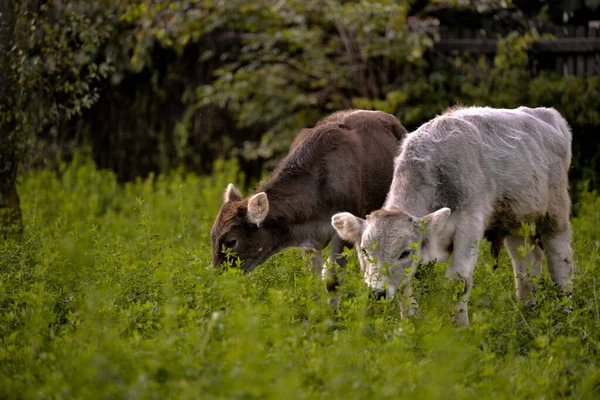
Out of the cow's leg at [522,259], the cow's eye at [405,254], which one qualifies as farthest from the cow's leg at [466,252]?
the cow's leg at [522,259]

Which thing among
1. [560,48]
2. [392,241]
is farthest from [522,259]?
[560,48]

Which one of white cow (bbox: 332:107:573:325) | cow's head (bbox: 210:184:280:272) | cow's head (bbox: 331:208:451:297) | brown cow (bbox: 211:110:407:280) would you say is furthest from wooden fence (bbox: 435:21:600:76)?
cow's head (bbox: 331:208:451:297)

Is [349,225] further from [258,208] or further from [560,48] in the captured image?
[560,48]

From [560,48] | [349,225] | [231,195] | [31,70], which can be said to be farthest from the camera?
[560,48]

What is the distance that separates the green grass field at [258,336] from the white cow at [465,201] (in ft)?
0.88

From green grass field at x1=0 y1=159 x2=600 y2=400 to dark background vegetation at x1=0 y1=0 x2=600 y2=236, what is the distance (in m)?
3.57

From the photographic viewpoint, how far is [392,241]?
19.9 ft

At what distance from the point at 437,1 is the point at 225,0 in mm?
3280

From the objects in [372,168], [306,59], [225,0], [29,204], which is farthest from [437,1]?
[29,204]

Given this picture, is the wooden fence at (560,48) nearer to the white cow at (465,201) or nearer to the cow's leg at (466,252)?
the white cow at (465,201)

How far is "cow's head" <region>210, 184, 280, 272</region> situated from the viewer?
7.27 m

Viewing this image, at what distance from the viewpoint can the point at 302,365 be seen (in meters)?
4.90

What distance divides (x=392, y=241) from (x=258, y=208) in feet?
5.17

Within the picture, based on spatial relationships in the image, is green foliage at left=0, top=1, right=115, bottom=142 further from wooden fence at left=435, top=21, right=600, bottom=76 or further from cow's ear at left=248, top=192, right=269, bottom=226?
wooden fence at left=435, top=21, right=600, bottom=76
